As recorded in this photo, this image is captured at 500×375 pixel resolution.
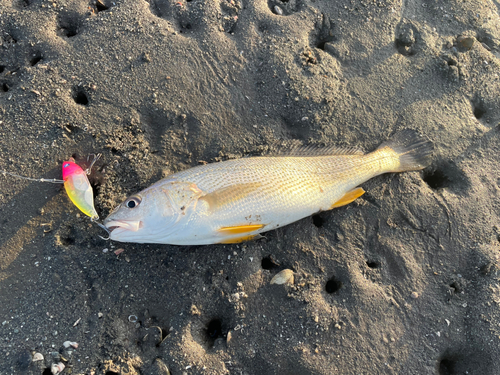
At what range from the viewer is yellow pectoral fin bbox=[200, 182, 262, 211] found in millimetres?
2842

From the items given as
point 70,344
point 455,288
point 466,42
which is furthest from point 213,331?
point 466,42

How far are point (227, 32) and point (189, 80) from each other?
83 cm

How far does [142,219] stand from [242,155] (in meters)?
1.36

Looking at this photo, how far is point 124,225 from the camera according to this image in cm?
266

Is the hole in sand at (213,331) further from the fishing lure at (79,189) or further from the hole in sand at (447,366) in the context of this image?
the hole in sand at (447,366)

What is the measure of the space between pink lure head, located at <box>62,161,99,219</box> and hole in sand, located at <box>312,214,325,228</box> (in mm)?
2379

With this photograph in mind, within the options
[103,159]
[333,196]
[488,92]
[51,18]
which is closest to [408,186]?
[333,196]

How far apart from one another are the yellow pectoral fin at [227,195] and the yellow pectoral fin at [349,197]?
1.05 m

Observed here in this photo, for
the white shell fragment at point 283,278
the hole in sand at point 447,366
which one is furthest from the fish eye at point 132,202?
the hole in sand at point 447,366

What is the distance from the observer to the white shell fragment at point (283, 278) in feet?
9.87

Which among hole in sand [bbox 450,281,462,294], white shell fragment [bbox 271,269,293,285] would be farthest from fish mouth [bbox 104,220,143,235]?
hole in sand [bbox 450,281,462,294]

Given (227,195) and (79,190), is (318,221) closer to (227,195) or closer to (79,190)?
(227,195)

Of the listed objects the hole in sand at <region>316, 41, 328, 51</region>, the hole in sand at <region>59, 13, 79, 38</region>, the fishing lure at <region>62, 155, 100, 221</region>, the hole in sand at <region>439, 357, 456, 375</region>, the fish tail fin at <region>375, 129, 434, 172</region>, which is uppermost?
the hole in sand at <region>316, 41, 328, 51</region>

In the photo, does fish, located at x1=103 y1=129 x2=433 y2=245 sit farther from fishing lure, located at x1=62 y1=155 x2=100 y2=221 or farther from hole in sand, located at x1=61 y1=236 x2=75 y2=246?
hole in sand, located at x1=61 y1=236 x2=75 y2=246
